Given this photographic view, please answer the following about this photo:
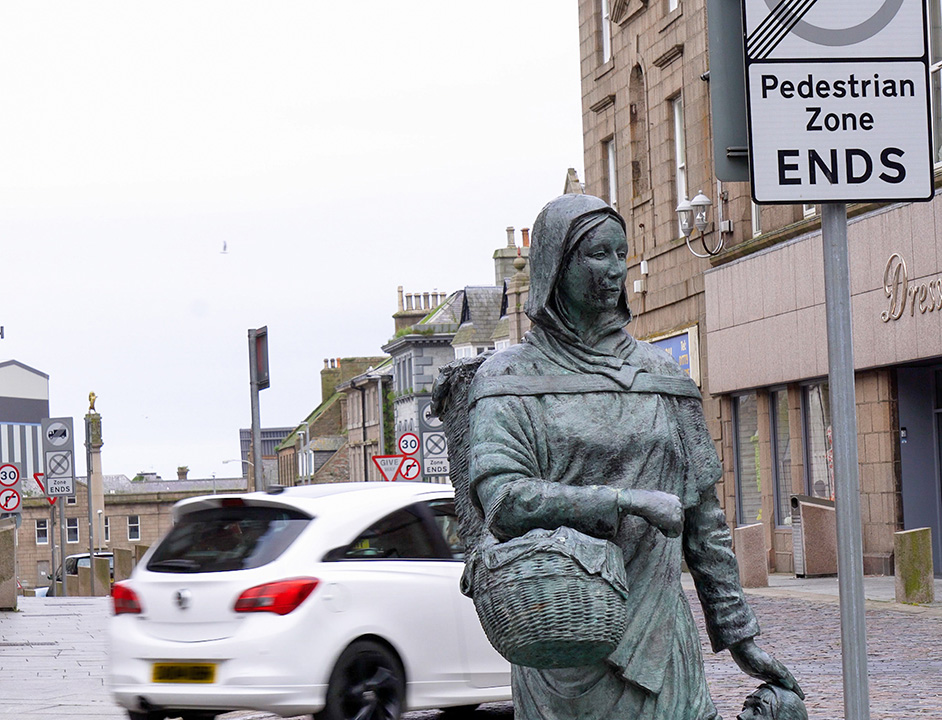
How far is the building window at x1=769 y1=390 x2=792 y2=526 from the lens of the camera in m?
26.8

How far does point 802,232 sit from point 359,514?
16782 mm

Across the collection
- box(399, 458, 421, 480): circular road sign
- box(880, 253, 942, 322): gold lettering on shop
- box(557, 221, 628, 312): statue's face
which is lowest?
box(399, 458, 421, 480): circular road sign

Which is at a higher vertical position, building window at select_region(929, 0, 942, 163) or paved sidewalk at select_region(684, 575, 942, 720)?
building window at select_region(929, 0, 942, 163)

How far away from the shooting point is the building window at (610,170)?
3462 cm

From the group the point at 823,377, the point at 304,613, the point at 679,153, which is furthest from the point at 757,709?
the point at 679,153

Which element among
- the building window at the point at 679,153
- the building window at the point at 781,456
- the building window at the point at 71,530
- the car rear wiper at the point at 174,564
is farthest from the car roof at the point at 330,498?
the building window at the point at 71,530

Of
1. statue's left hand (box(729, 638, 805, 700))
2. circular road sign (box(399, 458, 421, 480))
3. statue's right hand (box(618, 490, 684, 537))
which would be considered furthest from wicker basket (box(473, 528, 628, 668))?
circular road sign (box(399, 458, 421, 480))

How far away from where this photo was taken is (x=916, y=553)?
17.9 meters

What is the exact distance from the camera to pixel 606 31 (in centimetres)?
3506

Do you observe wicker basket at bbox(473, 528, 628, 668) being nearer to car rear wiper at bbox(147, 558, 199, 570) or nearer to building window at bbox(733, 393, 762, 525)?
car rear wiper at bbox(147, 558, 199, 570)

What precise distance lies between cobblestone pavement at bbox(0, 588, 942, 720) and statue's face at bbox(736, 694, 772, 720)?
6.35 metres

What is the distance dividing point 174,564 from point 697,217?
19.4 metres

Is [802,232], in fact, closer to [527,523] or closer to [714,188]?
[714,188]

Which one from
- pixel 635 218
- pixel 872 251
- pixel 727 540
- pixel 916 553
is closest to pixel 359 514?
pixel 727 540
